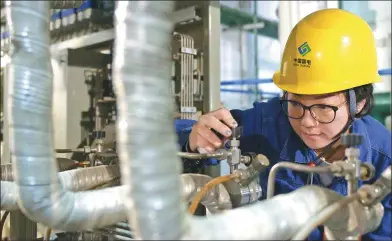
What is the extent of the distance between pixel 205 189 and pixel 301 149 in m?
0.54

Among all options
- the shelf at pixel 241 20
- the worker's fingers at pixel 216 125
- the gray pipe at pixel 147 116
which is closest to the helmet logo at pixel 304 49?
the worker's fingers at pixel 216 125

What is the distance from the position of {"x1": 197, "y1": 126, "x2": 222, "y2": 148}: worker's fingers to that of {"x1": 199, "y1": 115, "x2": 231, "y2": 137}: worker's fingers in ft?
0.06

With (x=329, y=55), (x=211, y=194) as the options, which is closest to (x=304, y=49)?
(x=329, y=55)

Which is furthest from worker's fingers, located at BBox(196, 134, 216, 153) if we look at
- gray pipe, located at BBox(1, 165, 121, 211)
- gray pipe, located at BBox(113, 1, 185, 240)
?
gray pipe, located at BBox(113, 1, 185, 240)

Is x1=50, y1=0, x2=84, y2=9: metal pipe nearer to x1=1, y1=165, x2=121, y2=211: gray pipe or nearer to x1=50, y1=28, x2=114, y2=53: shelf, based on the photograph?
x1=1, y1=165, x2=121, y2=211: gray pipe

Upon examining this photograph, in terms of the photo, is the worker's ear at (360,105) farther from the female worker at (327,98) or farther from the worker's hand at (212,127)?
the worker's hand at (212,127)

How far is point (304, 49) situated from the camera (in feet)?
3.54

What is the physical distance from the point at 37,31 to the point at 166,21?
0.75 feet

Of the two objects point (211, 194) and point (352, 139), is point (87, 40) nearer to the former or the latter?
point (211, 194)

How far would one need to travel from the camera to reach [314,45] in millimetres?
1062

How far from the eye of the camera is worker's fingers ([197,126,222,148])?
3.65 ft

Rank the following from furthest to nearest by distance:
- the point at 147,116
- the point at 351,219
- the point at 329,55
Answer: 1. the point at 329,55
2. the point at 351,219
3. the point at 147,116

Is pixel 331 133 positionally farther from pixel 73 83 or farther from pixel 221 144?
pixel 73 83

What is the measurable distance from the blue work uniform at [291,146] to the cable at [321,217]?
361 mm
